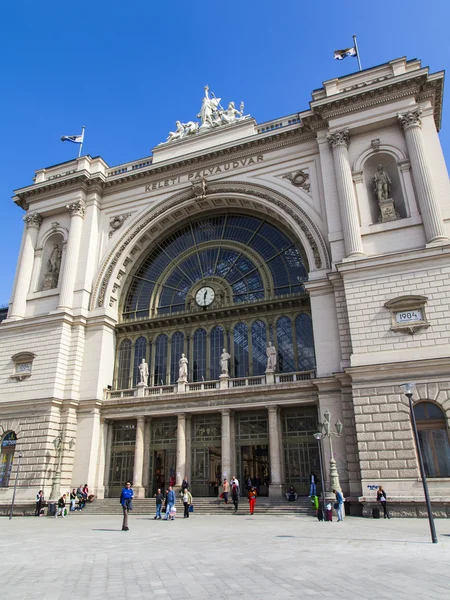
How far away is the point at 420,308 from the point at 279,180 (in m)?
15.2

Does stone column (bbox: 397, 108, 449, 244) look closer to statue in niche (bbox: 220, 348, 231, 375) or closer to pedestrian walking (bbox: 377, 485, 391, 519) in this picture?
pedestrian walking (bbox: 377, 485, 391, 519)

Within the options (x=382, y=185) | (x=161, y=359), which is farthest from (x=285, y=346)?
(x=382, y=185)

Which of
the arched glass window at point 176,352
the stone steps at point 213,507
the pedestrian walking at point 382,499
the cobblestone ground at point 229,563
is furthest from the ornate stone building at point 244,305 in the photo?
the cobblestone ground at point 229,563

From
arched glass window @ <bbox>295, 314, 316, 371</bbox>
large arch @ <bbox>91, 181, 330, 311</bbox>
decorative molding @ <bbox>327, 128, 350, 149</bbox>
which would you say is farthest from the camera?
large arch @ <bbox>91, 181, 330, 311</bbox>

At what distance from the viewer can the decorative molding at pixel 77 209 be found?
39594 mm

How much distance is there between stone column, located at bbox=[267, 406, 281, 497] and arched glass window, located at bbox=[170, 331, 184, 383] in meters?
8.53

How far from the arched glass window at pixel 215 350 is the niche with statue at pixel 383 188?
531 inches

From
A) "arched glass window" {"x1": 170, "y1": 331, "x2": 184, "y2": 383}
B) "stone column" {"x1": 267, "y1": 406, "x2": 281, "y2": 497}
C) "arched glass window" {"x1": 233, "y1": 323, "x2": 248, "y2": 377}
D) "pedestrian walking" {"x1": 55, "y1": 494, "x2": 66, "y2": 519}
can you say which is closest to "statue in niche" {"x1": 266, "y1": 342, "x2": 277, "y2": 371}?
"arched glass window" {"x1": 233, "y1": 323, "x2": 248, "y2": 377}

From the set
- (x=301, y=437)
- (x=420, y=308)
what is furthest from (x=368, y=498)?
(x=420, y=308)

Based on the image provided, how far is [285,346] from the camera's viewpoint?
32.2 meters

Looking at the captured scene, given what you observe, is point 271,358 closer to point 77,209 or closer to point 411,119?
point 411,119

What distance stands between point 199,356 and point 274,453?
368 inches

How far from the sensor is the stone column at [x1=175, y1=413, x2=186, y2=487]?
30.2 metres

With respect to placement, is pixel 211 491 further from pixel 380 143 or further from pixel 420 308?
pixel 380 143
